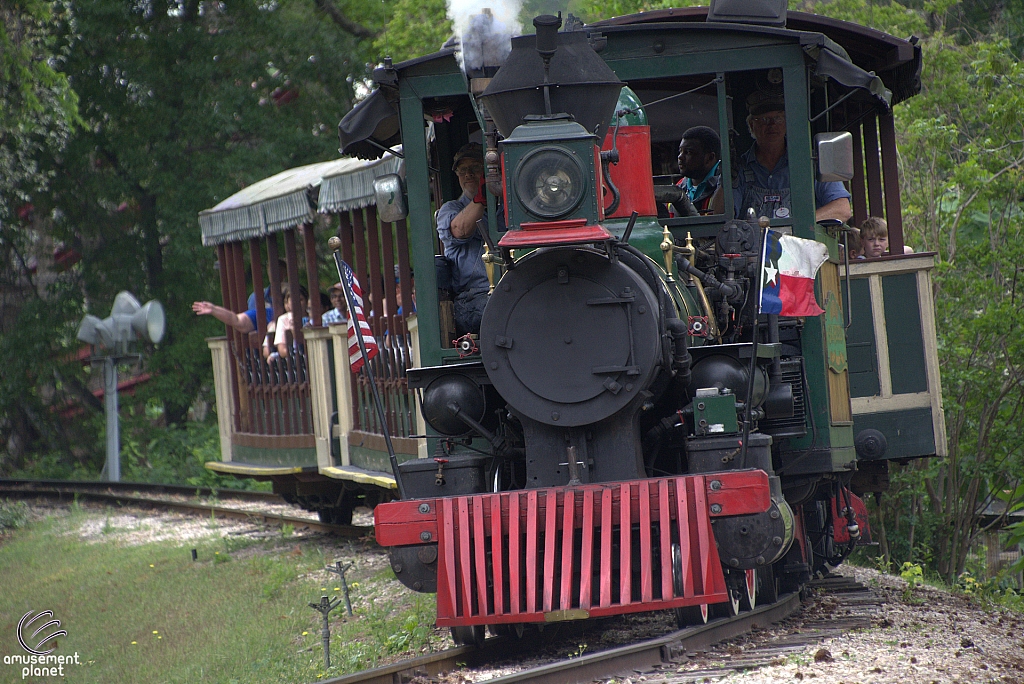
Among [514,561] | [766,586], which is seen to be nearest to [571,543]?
[514,561]

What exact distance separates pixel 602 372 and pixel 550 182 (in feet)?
2.84

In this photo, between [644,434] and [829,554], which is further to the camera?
[829,554]

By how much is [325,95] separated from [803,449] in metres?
17.5

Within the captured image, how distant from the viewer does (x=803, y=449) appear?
21.6 ft

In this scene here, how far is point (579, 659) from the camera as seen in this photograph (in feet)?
17.0

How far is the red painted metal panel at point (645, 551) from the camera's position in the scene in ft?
17.0

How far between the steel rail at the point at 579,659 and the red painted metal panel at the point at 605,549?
26cm

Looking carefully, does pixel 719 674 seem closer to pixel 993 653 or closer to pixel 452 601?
pixel 452 601

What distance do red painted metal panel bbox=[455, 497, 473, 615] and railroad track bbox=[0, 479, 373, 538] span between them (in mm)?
6249

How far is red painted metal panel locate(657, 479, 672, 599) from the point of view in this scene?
519 centimetres

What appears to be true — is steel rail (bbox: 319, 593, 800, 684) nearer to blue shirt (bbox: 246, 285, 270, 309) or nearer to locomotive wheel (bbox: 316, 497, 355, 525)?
locomotive wheel (bbox: 316, 497, 355, 525)

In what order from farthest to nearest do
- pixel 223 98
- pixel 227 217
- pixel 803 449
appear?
1. pixel 223 98
2. pixel 227 217
3. pixel 803 449

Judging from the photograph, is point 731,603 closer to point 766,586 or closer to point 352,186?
point 766,586

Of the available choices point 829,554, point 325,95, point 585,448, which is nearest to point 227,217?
point 829,554
